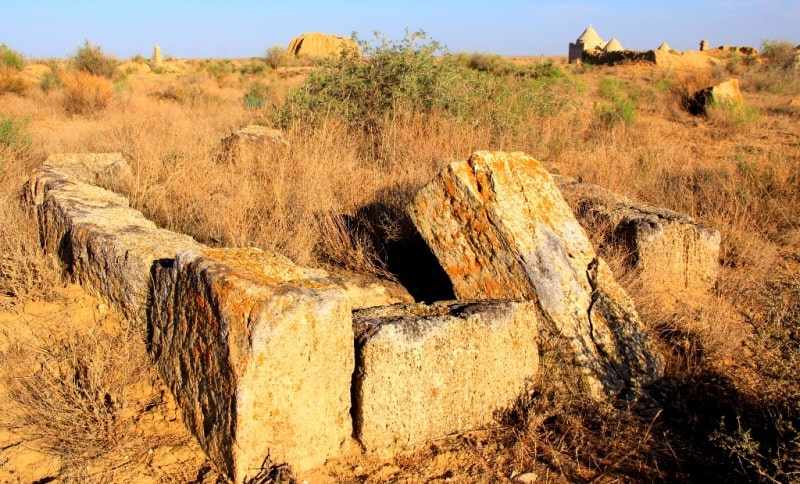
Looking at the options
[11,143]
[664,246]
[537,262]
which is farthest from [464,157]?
[11,143]

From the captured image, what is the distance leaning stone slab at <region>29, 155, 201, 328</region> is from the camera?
117 inches

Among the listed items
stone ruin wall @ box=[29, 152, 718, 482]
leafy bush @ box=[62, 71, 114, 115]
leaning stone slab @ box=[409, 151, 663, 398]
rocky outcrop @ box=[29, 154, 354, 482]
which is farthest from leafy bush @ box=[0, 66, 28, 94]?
leaning stone slab @ box=[409, 151, 663, 398]

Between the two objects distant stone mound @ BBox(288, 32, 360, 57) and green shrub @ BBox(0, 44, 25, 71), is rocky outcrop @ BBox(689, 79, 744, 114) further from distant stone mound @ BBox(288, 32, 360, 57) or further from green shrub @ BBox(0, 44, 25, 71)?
distant stone mound @ BBox(288, 32, 360, 57)

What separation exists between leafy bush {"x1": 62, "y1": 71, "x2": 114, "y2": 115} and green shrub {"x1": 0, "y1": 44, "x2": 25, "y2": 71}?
5.70 metres

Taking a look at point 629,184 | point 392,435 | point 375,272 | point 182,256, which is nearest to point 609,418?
point 392,435

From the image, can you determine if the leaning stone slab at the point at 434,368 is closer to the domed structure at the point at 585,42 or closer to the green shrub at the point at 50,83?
the green shrub at the point at 50,83

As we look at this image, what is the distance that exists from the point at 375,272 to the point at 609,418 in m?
1.74

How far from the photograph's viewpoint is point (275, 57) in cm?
2983

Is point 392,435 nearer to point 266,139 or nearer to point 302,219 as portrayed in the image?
point 302,219

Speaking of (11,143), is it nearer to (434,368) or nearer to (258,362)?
(258,362)

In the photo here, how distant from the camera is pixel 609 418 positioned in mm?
2732

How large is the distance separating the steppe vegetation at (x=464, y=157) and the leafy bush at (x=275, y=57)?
58.8ft

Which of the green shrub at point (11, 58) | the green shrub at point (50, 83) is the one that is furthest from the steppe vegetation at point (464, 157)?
the green shrub at point (11, 58)

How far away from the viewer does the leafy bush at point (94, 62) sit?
17.1 metres
